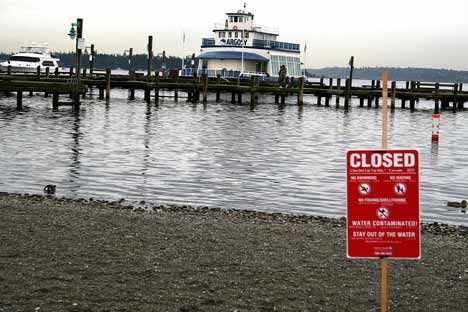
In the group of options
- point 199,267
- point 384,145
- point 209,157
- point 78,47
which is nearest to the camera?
point 384,145

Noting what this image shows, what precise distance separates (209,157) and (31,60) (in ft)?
209

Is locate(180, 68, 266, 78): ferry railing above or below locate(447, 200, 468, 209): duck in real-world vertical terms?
above

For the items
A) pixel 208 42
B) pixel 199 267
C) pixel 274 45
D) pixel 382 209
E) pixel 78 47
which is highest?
pixel 208 42

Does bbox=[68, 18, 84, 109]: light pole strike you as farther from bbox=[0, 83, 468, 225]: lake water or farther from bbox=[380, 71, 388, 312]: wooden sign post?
bbox=[380, 71, 388, 312]: wooden sign post

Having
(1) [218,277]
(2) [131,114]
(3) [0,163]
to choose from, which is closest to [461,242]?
(1) [218,277]

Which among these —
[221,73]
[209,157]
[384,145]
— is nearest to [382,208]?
[384,145]

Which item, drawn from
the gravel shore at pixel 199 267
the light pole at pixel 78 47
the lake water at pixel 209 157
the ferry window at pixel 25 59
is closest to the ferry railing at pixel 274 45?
the ferry window at pixel 25 59

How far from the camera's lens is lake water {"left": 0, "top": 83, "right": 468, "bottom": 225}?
667 inches

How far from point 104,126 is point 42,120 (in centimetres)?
381

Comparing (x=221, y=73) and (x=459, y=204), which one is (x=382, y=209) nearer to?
(x=459, y=204)

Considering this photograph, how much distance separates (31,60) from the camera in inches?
3327

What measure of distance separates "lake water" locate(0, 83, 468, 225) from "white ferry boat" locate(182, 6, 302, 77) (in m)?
31.1

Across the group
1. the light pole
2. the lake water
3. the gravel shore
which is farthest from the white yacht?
the gravel shore

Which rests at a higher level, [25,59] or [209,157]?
[25,59]
